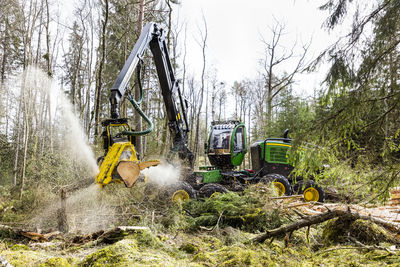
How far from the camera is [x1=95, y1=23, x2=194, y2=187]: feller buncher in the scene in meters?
5.10

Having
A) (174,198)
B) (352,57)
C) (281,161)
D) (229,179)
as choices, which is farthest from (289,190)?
(352,57)

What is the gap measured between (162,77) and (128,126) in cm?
226

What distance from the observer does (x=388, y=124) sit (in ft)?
12.1

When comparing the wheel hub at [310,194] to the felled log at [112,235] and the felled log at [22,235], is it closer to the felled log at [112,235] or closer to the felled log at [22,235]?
the felled log at [112,235]

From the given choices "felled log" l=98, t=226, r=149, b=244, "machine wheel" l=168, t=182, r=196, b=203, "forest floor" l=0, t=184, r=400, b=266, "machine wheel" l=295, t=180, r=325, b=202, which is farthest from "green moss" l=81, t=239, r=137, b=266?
"machine wheel" l=295, t=180, r=325, b=202

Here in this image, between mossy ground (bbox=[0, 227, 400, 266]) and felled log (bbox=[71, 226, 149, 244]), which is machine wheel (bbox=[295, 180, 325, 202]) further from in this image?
felled log (bbox=[71, 226, 149, 244])

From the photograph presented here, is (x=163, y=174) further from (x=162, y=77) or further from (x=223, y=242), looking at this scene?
(x=223, y=242)

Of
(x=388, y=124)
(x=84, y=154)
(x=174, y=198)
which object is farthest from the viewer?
(x=84, y=154)

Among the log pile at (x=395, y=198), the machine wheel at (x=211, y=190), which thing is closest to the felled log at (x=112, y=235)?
the machine wheel at (x=211, y=190)

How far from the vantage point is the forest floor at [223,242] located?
9.09 feet

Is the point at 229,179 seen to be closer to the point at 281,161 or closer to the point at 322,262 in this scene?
the point at 281,161

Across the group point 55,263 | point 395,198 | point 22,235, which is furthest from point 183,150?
point 395,198

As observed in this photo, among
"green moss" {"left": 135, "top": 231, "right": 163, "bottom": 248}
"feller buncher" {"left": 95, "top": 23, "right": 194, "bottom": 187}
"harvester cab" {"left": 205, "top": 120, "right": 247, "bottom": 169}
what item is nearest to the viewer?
"green moss" {"left": 135, "top": 231, "right": 163, "bottom": 248}

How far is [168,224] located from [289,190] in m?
3.78
